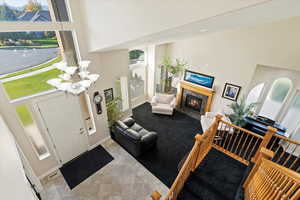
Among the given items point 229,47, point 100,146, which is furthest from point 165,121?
point 229,47

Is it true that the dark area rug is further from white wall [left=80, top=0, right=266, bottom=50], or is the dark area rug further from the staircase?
white wall [left=80, top=0, right=266, bottom=50]

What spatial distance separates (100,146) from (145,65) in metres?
4.18

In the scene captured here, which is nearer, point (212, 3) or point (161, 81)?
point (212, 3)

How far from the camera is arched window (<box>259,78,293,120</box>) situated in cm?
492

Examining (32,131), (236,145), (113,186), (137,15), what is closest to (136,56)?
(137,15)

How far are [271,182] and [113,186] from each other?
342 cm

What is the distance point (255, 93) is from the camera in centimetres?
539

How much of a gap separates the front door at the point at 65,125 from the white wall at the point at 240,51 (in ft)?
16.1

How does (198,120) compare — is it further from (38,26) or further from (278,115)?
(38,26)

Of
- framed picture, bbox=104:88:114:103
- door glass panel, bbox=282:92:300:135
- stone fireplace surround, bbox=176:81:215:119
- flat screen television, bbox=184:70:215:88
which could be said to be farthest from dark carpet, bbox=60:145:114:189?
door glass panel, bbox=282:92:300:135

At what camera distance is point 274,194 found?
1899 millimetres

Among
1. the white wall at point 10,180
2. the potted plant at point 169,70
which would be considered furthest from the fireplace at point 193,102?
the white wall at point 10,180

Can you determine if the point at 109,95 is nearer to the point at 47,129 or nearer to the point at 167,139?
the point at 47,129

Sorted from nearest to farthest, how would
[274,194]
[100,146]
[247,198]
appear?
[274,194] < [247,198] < [100,146]
